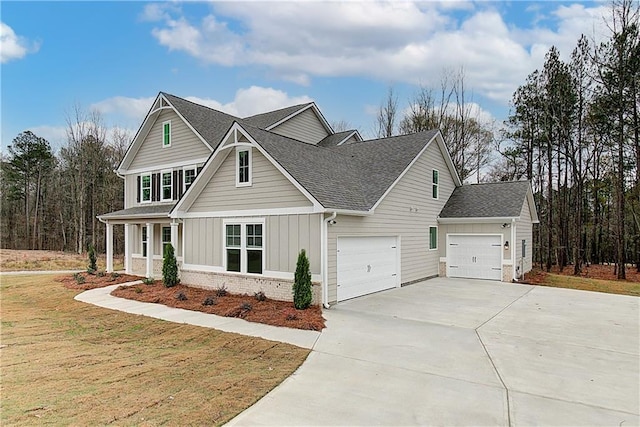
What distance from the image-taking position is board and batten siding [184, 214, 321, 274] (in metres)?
10.5

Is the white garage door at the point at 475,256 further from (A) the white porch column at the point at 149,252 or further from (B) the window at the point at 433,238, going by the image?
(A) the white porch column at the point at 149,252

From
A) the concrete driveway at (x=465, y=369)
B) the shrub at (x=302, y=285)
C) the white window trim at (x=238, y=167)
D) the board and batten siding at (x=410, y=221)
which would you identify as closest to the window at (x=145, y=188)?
the white window trim at (x=238, y=167)

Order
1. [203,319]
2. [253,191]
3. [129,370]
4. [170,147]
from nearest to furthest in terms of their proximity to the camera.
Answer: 1. [129,370]
2. [203,319]
3. [253,191]
4. [170,147]

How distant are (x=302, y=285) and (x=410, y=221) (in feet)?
21.6

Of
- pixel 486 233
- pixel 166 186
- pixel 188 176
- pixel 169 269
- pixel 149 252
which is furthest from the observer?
pixel 166 186

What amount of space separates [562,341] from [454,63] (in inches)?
942

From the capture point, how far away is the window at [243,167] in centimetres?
1194

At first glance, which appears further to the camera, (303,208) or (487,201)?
(487,201)

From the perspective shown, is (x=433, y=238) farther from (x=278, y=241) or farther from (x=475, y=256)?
(x=278, y=241)

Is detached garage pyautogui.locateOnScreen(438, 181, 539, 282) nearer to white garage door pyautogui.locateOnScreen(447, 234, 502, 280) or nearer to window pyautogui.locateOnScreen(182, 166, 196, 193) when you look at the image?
white garage door pyautogui.locateOnScreen(447, 234, 502, 280)

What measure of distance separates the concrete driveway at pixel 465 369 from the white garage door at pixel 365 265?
111cm

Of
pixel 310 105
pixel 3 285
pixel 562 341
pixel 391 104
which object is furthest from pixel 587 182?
pixel 3 285

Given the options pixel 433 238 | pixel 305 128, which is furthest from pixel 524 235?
pixel 305 128

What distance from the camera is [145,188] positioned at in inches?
736
